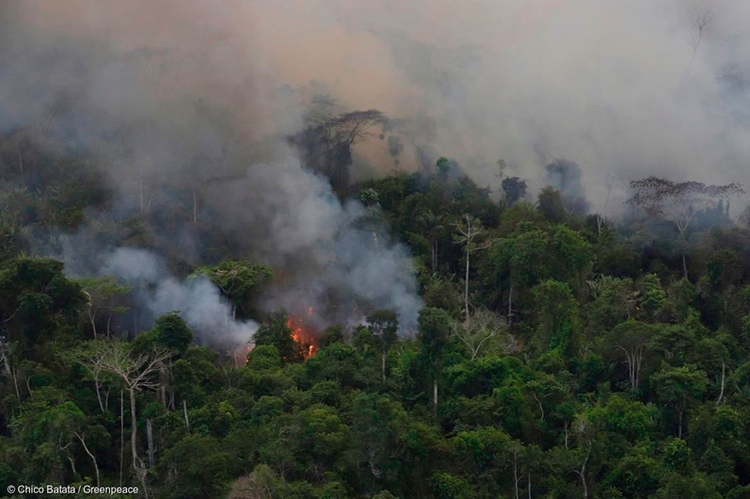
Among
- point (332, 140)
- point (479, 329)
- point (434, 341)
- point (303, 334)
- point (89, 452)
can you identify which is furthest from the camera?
point (332, 140)

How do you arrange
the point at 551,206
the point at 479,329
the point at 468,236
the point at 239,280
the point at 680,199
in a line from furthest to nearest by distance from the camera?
the point at 551,206
the point at 680,199
the point at 468,236
the point at 239,280
the point at 479,329

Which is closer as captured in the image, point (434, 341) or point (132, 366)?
point (132, 366)

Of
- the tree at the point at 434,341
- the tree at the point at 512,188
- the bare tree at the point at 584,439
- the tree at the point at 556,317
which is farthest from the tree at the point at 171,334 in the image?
the tree at the point at 512,188

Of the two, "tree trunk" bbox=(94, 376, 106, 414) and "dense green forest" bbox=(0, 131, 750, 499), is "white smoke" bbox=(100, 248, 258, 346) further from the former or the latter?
"tree trunk" bbox=(94, 376, 106, 414)

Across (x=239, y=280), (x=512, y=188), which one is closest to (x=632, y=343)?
(x=239, y=280)

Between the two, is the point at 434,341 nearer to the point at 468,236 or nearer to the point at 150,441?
the point at 150,441

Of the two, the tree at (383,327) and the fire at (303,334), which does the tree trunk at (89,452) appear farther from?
the fire at (303,334)

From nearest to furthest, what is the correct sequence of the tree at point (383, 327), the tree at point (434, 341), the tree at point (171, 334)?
the tree at point (171, 334) → the tree at point (434, 341) → the tree at point (383, 327)
